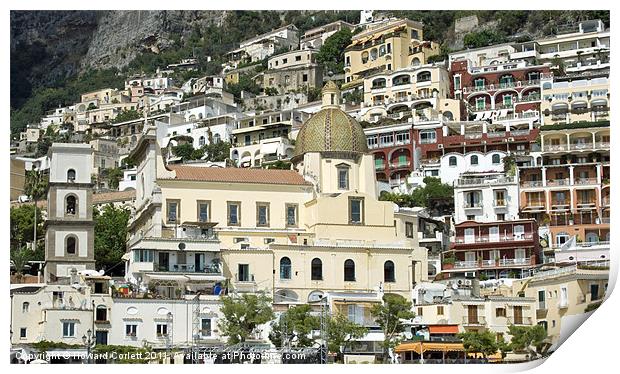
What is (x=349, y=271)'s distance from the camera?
63.8m

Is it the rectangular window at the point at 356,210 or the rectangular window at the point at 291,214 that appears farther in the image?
the rectangular window at the point at 291,214

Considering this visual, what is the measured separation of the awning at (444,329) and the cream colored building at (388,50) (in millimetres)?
60141

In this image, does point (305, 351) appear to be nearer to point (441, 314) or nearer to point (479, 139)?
point (441, 314)

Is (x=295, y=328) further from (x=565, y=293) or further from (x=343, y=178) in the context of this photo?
(x=343, y=178)

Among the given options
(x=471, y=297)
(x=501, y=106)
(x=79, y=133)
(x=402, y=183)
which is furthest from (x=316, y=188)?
(x=79, y=133)

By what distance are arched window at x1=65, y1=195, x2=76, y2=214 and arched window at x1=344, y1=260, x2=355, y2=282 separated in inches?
601

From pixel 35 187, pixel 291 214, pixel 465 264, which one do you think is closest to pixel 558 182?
pixel 465 264

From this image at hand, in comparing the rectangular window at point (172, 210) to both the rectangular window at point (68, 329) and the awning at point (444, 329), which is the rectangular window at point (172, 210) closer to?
the rectangular window at point (68, 329)

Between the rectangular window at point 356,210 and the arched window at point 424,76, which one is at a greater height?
the arched window at point 424,76

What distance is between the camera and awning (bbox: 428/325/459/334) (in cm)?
5919

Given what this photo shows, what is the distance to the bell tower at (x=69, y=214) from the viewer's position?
6525 cm

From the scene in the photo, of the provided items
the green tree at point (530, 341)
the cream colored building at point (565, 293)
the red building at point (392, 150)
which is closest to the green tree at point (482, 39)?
the red building at point (392, 150)

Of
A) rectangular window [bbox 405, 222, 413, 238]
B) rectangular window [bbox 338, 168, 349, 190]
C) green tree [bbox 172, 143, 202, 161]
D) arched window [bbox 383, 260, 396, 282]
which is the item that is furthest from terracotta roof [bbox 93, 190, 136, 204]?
arched window [bbox 383, 260, 396, 282]

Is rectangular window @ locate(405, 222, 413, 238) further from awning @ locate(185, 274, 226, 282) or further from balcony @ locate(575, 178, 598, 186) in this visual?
balcony @ locate(575, 178, 598, 186)
